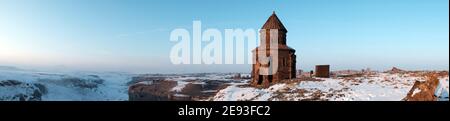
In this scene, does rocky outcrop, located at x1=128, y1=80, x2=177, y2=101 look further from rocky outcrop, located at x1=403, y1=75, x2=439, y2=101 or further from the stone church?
rocky outcrop, located at x1=403, y1=75, x2=439, y2=101

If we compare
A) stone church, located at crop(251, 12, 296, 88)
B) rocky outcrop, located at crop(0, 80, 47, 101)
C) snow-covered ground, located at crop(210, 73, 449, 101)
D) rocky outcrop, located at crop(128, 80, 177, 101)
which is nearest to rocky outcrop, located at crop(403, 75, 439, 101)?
snow-covered ground, located at crop(210, 73, 449, 101)

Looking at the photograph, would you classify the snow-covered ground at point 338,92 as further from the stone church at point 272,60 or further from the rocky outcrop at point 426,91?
the stone church at point 272,60

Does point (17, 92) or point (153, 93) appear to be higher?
point (17, 92)

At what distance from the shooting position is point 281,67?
27.1m

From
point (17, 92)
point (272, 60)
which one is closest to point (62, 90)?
point (17, 92)

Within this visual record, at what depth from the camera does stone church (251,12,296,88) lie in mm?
26969

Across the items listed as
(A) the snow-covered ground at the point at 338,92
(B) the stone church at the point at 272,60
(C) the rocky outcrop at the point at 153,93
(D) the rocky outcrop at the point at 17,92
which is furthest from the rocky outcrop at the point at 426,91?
Result: (D) the rocky outcrop at the point at 17,92

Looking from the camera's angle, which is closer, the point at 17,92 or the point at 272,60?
the point at 272,60

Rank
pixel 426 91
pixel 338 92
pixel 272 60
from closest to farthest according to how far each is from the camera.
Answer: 1. pixel 426 91
2. pixel 338 92
3. pixel 272 60

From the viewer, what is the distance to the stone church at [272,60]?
2697cm

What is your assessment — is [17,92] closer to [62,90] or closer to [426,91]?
[62,90]

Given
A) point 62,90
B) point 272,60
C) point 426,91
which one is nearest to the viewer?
point 426,91

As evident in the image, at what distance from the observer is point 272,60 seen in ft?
88.5
